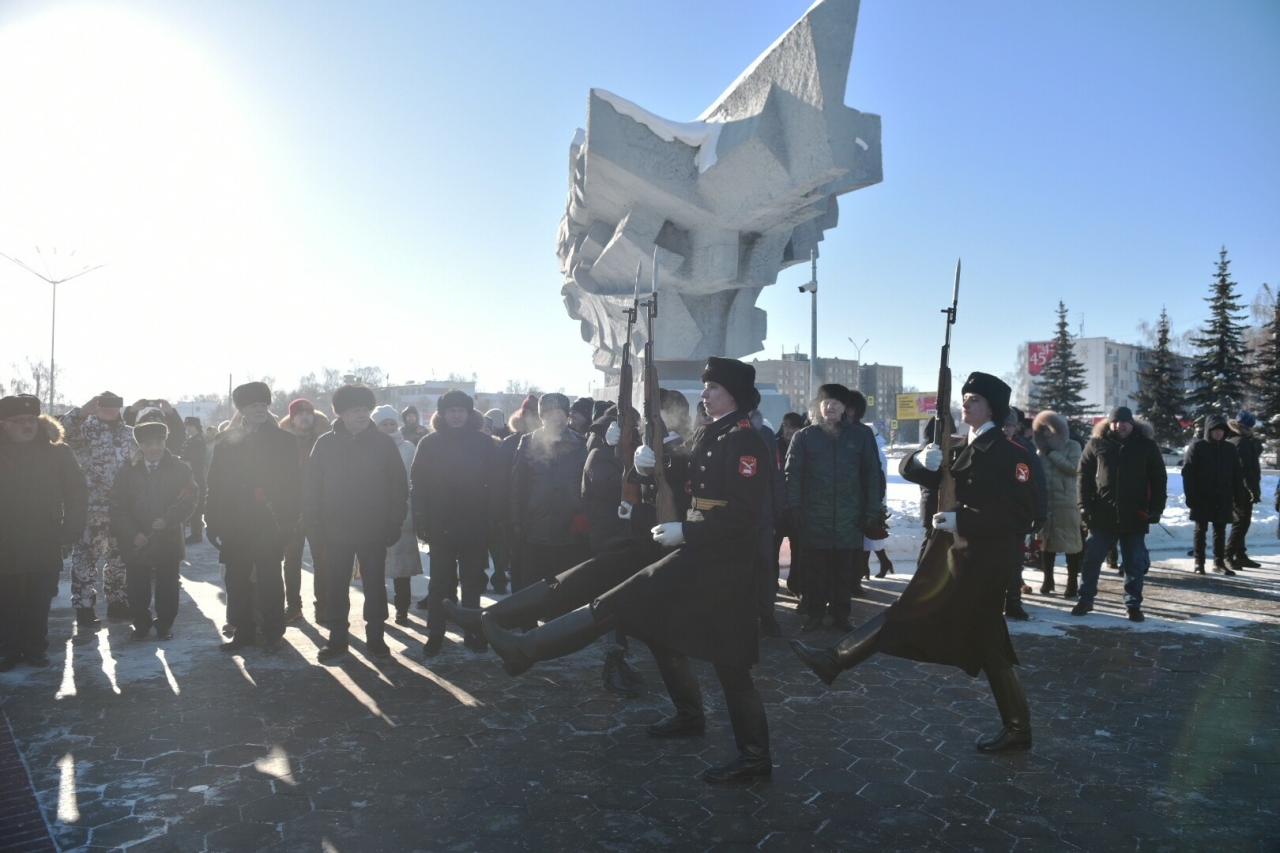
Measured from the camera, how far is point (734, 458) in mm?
3896

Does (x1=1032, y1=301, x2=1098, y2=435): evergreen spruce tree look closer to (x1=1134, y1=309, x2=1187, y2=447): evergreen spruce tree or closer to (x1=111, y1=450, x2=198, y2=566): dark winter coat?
(x1=1134, y1=309, x2=1187, y2=447): evergreen spruce tree

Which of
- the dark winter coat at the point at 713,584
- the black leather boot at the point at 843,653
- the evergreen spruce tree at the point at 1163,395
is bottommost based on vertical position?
the black leather boot at the point at 843,653

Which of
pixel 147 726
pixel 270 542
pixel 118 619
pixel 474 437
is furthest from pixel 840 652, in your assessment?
pixel 118 619

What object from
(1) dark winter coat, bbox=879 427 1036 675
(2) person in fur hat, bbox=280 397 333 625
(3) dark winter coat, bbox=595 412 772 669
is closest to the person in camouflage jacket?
(2) person in fur hat, bbox=280 397 333 625

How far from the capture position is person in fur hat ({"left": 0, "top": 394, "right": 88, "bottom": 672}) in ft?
19.6

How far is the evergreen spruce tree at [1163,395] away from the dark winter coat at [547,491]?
38.3 meters

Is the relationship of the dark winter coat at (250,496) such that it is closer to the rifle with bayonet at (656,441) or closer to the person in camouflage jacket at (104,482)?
the person in camouflage jacket at (104,482)

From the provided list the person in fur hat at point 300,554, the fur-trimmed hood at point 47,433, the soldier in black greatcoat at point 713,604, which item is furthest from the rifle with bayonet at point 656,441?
the fur-trimmed hood at point 47,433

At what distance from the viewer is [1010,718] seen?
423cm

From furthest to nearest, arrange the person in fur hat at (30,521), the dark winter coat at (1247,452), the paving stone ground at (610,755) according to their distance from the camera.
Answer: the dark winter coat at (1247,452) < the person in fur hat at (30,521) < the paving stone ground at (610,755)

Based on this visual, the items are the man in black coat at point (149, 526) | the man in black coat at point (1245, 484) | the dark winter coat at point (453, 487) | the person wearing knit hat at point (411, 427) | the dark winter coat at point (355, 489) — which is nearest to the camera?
the dark winter coat at point (355, 489)

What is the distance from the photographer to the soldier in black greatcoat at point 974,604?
13.8 ft

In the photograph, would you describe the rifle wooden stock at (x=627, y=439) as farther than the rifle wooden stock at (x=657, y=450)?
Yes

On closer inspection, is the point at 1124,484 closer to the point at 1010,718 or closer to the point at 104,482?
the point at 1010,718
